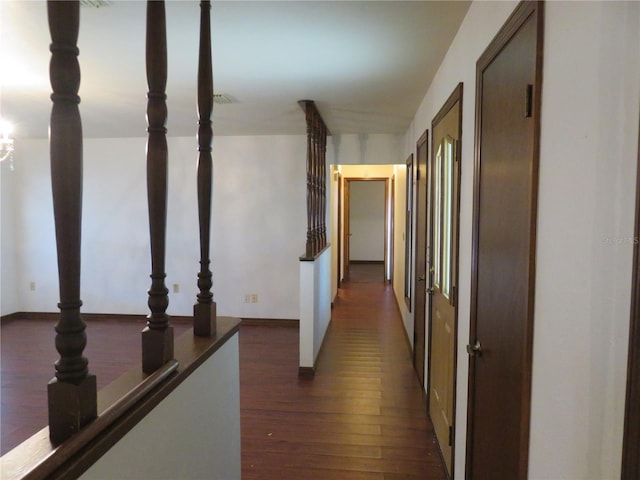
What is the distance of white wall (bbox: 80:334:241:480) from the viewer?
911 mm

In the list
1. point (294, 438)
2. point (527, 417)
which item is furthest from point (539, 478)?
point (294, 438)

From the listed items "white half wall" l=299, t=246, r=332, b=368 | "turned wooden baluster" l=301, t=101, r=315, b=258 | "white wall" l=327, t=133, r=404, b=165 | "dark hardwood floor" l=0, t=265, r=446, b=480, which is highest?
"white wall" l=327, t=133, r=404, b=165

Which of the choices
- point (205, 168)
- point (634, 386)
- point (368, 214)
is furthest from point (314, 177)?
point (368, 214)

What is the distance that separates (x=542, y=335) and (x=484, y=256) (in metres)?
0.55

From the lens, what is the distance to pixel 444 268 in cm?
243

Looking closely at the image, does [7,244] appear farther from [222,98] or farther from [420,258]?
[420,258]

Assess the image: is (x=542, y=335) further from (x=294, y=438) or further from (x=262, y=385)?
(x=262, y=385)

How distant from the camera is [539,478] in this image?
1.09 m

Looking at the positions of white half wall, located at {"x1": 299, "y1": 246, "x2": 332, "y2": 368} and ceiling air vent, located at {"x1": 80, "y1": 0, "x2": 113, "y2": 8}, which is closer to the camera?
ceiling air vent, located at {"x1": 80, "y1": 0, "x2": 113, "y2": 8}

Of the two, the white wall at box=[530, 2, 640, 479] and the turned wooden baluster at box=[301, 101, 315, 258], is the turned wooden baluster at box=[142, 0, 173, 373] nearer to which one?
the white wall at box=[530, 2, 640, 479]

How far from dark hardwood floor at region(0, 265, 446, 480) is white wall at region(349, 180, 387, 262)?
205 inches

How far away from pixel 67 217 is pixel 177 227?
4880 millimetres

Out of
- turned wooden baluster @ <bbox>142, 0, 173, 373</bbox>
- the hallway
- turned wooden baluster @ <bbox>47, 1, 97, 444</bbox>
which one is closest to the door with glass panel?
the hallway

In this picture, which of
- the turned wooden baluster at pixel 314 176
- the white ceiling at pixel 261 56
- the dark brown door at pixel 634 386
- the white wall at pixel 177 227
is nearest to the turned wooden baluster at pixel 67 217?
the dark brown door at pixel 634 386
